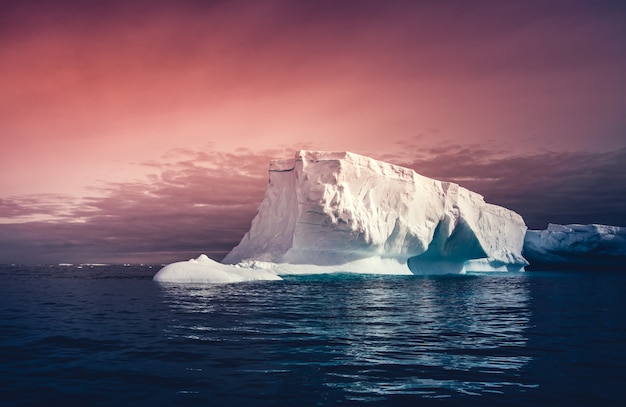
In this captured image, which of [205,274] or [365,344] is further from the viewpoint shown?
[205,274]

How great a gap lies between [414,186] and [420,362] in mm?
35166

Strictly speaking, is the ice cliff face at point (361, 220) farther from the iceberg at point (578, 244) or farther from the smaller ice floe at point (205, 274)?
the iceberg at point (578, 244)

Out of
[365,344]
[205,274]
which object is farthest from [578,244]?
[365,344]

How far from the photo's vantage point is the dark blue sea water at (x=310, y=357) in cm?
598

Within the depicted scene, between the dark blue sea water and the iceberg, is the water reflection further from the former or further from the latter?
the iceberg

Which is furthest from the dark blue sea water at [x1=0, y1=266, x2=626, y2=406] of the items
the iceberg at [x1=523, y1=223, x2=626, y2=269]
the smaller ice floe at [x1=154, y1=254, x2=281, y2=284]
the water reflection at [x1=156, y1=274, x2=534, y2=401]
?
the iceberg at [x1=523, y1=223, x2=626, y2=269]

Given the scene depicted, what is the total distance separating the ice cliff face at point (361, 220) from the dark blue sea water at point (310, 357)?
21.7 metres

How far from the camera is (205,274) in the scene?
1102 inches

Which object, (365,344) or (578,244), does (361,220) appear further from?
(578,244)

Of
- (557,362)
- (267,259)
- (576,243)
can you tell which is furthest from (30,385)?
(576,243)

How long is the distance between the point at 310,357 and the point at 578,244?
202ft

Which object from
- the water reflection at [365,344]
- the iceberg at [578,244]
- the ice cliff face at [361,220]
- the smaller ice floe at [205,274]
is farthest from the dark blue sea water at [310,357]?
the iceberg at [578,244]

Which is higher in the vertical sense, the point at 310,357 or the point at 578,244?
the point at 578,244

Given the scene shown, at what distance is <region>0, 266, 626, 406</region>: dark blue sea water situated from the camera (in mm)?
5980
